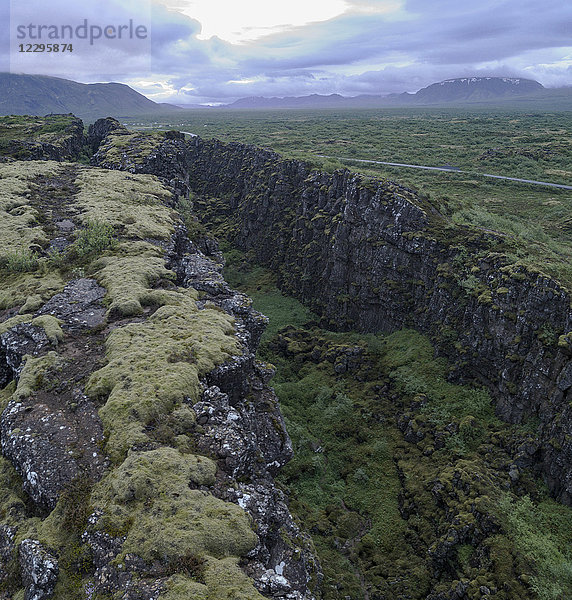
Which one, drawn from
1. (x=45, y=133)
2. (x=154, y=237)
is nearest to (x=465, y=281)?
(x=154, y=237)

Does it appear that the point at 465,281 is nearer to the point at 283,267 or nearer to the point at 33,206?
the point at 283,267

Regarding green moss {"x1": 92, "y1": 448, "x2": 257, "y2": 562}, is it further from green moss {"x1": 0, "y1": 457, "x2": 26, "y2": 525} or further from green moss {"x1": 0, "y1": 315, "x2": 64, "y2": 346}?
green moss {"x1": 0, "y1": 315, "x2": 64, "y2": 346}

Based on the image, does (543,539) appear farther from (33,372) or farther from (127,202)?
(127,202)

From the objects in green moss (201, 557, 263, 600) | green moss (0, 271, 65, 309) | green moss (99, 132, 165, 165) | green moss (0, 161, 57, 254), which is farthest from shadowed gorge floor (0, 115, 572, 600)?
green moss (99, 132, 165, 165)

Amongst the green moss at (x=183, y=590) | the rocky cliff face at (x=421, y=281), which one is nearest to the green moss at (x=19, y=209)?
the green moss at (x=183, y=590)

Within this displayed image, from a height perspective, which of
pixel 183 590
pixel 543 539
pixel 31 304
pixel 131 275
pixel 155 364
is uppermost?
pixel 131 275

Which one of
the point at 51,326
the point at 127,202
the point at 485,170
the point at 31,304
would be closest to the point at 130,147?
the point at 127,202
